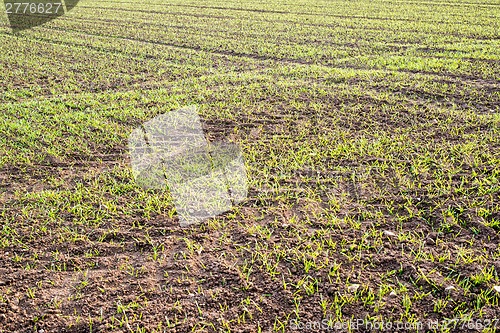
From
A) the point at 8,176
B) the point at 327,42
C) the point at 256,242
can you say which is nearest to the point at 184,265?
the point at 256,242

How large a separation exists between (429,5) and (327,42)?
943 centimetres

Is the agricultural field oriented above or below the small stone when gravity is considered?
above

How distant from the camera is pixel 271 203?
4102 millimetres

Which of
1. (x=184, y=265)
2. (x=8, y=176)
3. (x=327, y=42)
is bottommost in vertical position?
(x=184, y=265)

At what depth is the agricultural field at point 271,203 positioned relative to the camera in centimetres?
287

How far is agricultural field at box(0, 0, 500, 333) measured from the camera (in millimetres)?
2873

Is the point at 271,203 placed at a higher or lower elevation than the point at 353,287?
higher

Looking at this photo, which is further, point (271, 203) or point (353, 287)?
point (271, 203)

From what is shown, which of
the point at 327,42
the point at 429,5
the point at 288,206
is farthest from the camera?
the point at 429,5

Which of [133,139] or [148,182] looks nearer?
[148,182]

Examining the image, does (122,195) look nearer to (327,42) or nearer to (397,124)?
(397,124)

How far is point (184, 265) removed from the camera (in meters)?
3.31

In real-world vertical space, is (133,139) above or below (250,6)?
below

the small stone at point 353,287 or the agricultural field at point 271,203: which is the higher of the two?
the agricultural field at point 271,203
